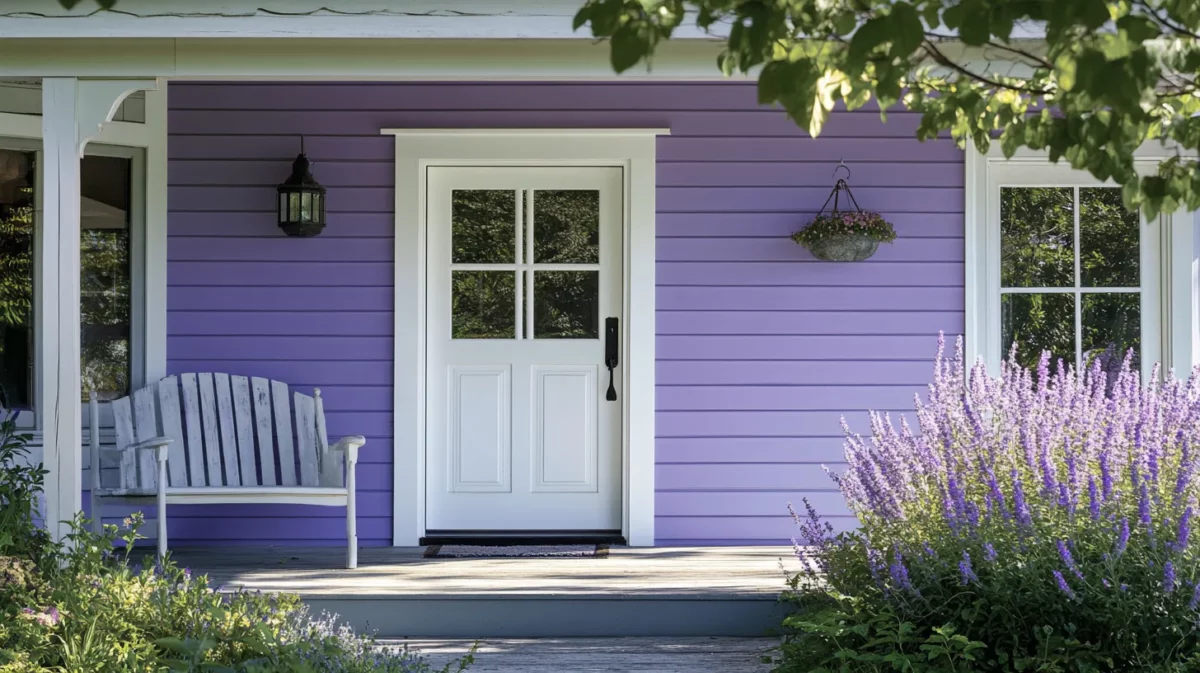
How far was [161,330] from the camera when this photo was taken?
5.08 metres

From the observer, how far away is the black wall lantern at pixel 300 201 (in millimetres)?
4984

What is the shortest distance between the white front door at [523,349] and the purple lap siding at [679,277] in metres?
0.22

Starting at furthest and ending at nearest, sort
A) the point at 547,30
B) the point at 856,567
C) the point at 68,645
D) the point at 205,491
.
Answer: the point at 205,491 → the point at 547,30 → the point at 856,567 → the point at 68,645

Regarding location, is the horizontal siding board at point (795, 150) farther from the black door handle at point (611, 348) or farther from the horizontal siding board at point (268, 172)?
the horizontal siding board at point (268, 172)

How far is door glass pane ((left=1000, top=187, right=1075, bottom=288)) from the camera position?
17.3ft

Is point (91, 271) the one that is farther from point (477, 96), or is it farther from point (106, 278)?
point (477, 96)

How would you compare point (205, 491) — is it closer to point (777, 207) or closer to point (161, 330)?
point (161, 330)

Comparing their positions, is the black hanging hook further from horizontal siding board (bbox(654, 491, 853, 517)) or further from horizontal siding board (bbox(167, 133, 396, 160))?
horizontal siding board (bbox(167, 133, 396, 160))

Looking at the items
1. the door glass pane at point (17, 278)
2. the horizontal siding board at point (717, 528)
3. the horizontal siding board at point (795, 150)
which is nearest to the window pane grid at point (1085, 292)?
the horizontal siding board at point (795, 150)

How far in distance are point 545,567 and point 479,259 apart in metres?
1.39

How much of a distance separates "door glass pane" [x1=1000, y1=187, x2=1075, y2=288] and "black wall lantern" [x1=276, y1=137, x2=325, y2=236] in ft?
9.61

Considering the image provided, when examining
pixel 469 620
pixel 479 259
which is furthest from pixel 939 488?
pixel 479 259

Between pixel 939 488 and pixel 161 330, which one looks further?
pixel 161 330

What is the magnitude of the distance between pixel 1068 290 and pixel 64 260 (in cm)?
400
